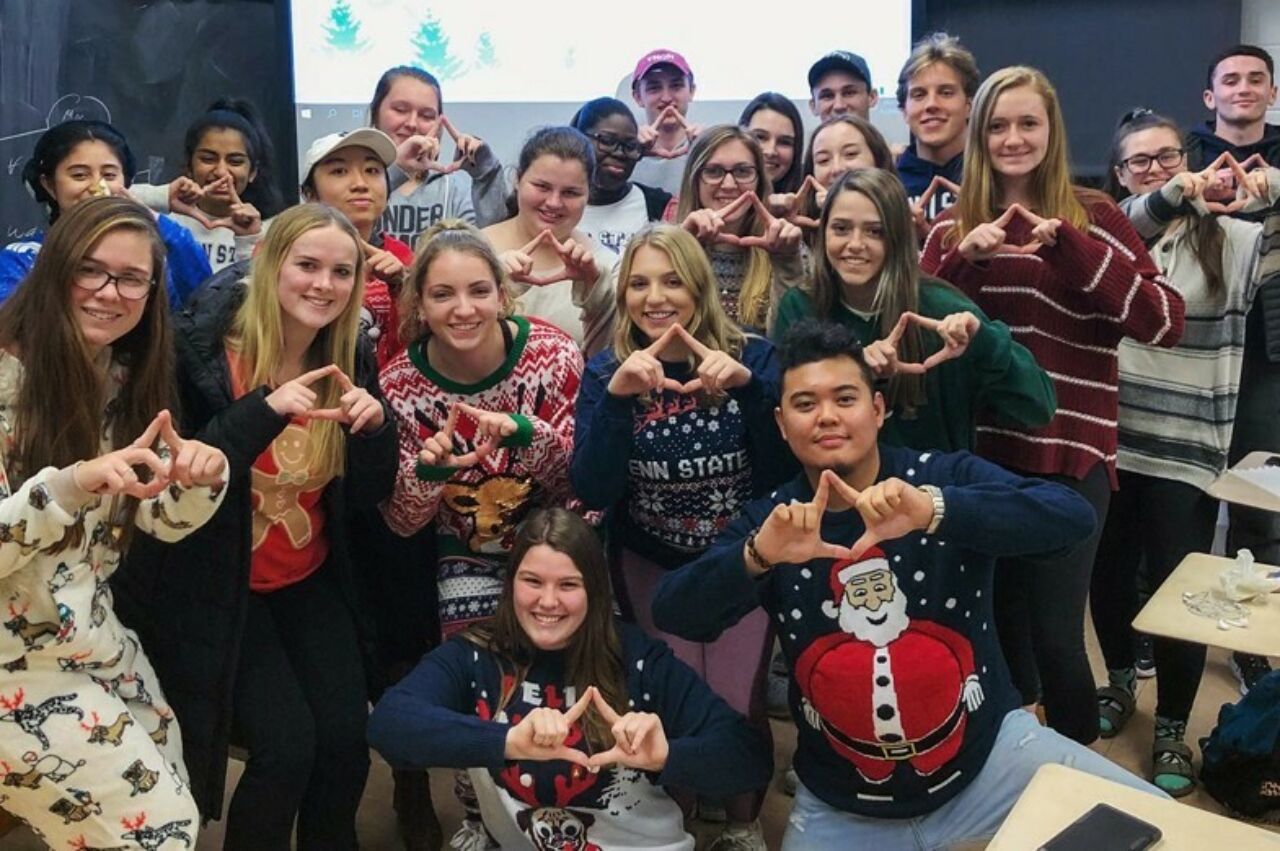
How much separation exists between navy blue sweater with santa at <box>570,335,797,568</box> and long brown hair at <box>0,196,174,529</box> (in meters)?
0.77

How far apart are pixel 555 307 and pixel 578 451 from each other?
64 centimetres

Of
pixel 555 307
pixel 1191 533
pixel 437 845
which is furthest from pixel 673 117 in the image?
pixel 437 845

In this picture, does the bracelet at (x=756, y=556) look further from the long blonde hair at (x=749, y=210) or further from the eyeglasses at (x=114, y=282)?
the eyeglasses at (x=114, y=282)

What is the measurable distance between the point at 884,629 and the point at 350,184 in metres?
1.52

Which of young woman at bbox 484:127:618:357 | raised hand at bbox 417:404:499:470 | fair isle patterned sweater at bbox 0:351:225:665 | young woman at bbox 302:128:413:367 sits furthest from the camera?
young woman at bbox 484:127:618:357

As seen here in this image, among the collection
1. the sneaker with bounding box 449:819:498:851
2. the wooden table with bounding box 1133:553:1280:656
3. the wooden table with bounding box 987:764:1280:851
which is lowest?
the sneaker with bounding box 449:819:498:851

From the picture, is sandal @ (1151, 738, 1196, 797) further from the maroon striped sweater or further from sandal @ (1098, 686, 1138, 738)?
the maroon striped sweater

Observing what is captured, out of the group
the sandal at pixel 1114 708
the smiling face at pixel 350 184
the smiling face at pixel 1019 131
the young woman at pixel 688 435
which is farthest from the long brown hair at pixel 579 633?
the sandal at pixel 1114 708

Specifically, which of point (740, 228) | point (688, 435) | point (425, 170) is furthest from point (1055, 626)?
point (425, 170)

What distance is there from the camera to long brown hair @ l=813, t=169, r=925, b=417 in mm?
2152

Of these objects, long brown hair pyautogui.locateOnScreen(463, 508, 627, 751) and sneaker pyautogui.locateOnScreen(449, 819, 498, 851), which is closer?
long brown hair pyautogui.locateOnScreen(463, 508, 627, 751)

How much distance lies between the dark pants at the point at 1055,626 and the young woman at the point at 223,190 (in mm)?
1854

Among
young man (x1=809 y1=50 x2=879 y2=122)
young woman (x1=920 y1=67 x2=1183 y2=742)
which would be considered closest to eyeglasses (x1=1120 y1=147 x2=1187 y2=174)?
young woman (x1=920 y1=67 x2=1183 y2=742)

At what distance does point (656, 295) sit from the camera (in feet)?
7.29
